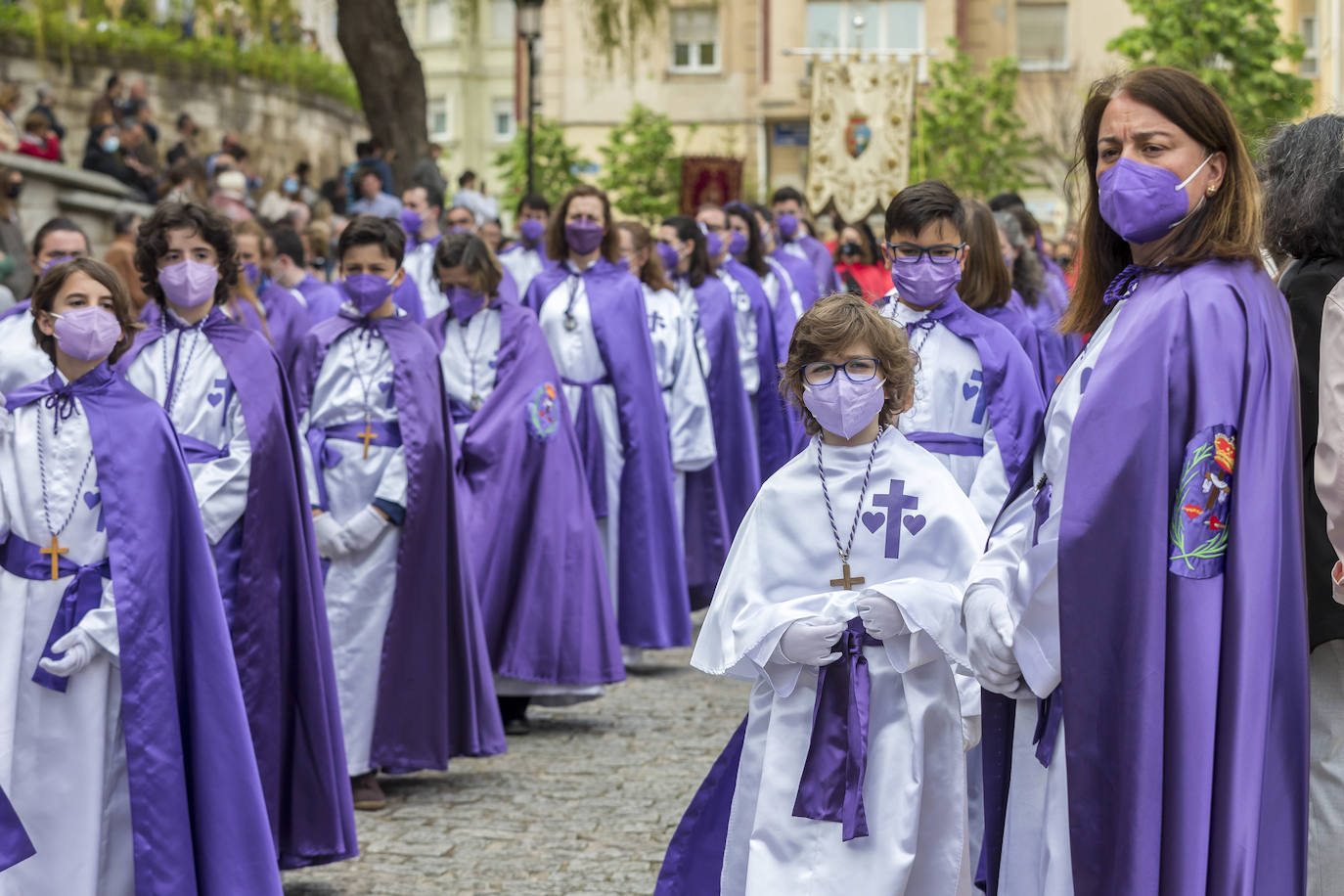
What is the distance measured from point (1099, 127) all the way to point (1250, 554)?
960 mm

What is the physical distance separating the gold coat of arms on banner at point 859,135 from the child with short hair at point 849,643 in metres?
18.0

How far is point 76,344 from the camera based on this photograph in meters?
5.12

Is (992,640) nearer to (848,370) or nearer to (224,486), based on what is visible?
(848,370)

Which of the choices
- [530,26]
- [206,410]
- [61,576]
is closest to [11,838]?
[61,576]

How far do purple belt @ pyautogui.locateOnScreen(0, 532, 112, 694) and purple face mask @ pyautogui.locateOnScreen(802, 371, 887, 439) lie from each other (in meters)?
1.84

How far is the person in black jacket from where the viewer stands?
4.31 meters

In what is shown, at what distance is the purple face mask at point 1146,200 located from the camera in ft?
12.1

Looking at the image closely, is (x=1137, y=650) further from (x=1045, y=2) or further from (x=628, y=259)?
(x=1045, y=2)

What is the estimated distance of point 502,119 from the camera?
190 feet

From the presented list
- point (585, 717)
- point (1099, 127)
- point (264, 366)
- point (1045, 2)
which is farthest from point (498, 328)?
point (1045, 2)

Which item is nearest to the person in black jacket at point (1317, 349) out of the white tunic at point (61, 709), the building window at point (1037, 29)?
the white tunic at point (61, 709)

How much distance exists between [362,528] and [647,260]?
3883 millimetres

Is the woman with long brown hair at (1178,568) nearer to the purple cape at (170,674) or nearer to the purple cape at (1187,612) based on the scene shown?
the purple cape at (1187,612)

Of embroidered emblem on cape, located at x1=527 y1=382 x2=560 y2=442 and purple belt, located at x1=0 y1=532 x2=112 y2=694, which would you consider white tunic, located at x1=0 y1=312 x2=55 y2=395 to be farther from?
embroidered emblem on cape, located at x1=527 y1=382 x2=560 y2=442
